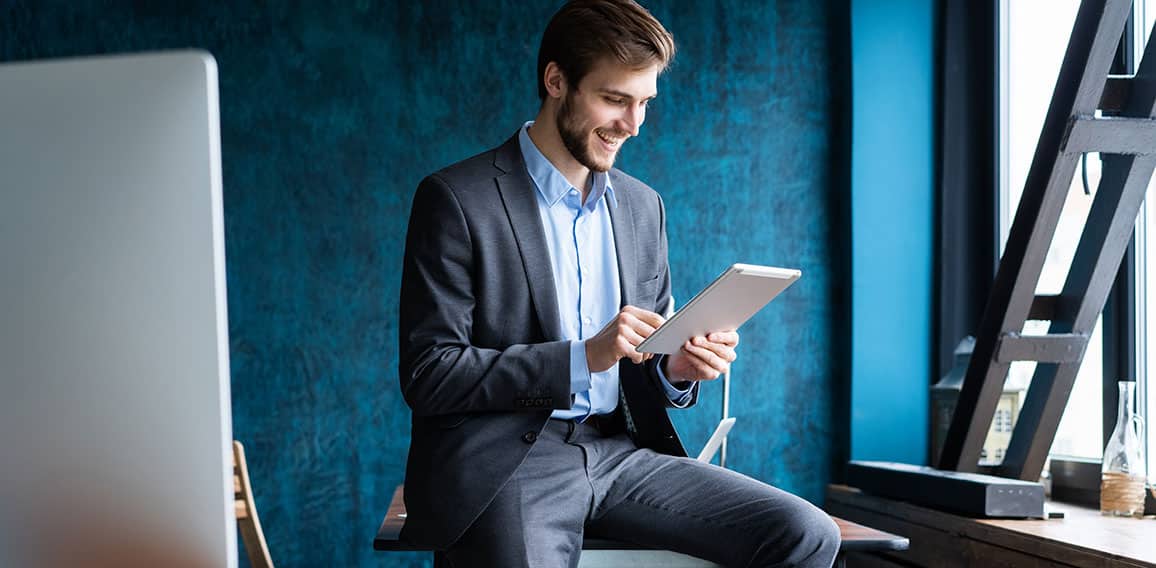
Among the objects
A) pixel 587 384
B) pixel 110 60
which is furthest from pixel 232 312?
pixel 110 60

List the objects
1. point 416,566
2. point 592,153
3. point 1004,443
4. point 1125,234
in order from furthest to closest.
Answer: point 416,566
point 1004,443
point 1125,234
point 592,153

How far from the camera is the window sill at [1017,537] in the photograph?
2.07 m

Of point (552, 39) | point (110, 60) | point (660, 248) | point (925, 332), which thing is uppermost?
point (552, 39)

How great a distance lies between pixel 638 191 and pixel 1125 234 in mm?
1181

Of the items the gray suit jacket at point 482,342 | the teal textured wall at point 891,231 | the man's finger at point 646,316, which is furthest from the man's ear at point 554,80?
the teal textured wall at point 891,231

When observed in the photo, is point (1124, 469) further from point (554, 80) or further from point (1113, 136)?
point (554, 80)

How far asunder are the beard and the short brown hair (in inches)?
2.1

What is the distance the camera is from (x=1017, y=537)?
91.0 inches

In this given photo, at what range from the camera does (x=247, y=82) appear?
3482mm

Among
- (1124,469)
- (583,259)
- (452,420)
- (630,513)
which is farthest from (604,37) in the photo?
(1124,469)

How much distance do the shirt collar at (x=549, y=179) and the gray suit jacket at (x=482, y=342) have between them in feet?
0.09

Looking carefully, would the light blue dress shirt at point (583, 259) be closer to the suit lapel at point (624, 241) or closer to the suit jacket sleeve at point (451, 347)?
the suit lapel at point (624, 241)

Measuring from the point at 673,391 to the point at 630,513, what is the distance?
24 cm

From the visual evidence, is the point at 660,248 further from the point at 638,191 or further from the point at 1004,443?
the point at 1004,443
